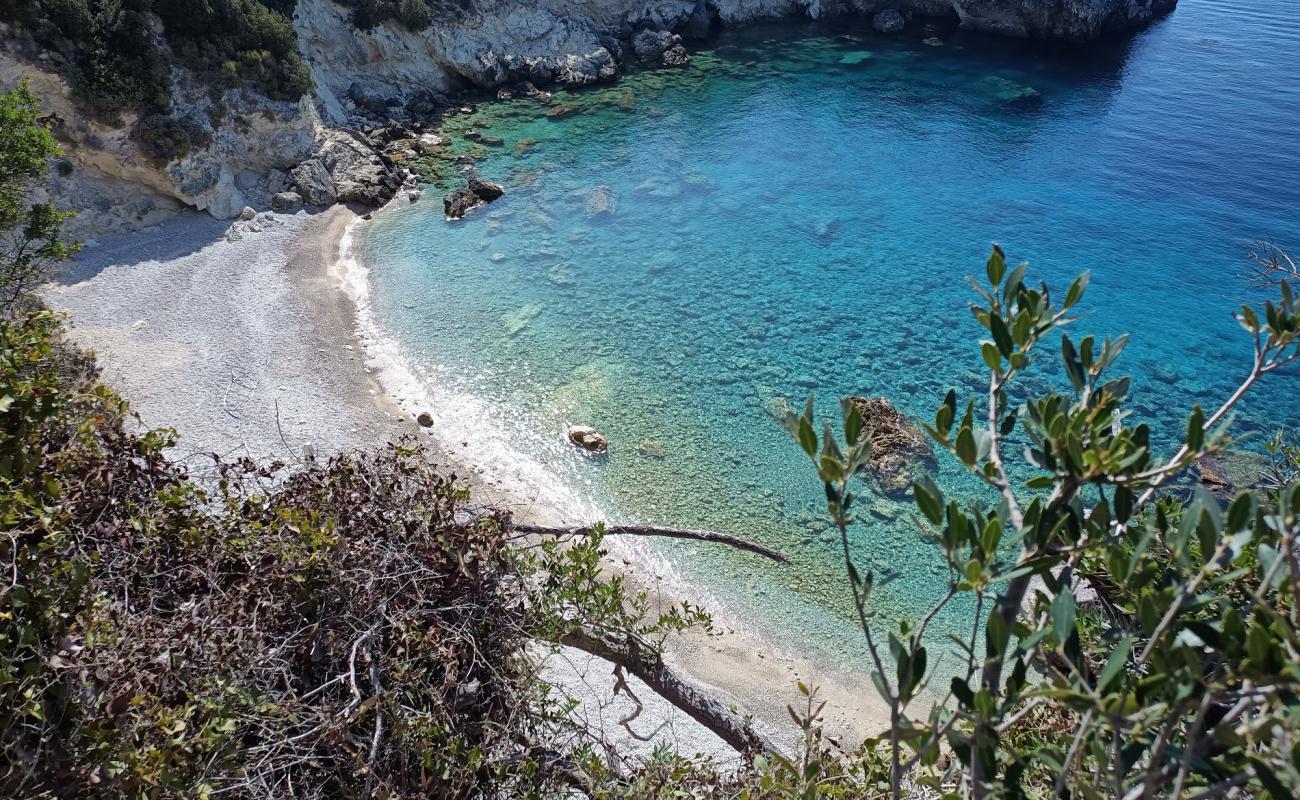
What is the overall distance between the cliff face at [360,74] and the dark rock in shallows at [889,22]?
142 cm

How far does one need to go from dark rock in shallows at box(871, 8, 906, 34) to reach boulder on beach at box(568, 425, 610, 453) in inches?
1537

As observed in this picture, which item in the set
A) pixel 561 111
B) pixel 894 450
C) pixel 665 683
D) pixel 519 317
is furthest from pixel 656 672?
pixel 561 111

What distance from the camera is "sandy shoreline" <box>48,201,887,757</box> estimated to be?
41.5ft

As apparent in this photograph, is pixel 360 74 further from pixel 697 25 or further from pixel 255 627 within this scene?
pixel 255 627

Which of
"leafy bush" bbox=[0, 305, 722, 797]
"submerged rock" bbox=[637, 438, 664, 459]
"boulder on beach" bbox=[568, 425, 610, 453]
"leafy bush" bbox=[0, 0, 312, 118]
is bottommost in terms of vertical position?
"submerged rock" bbox=[637, 438, 664, 459]

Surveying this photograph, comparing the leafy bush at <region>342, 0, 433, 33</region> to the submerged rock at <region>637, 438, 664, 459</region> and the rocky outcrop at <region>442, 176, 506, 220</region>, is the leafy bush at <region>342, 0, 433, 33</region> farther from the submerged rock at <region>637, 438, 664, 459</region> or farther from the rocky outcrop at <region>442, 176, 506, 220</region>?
the submerged rock at <region>637, 438, 664, 459</region>

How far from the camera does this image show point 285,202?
80.0 feet

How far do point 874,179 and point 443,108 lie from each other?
18715mm

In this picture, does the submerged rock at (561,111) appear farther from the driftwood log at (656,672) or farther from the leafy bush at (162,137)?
the driftwood log at (656,672)

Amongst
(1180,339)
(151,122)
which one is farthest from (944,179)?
(151,122)

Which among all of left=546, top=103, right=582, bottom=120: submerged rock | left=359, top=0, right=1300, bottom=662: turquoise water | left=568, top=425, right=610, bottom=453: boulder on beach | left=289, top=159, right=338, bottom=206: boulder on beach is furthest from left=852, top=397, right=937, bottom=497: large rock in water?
left=546, top=103, right=582, bottom=120: submerged rock

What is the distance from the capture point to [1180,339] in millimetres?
21859

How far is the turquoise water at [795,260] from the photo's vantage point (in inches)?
Answer: 648

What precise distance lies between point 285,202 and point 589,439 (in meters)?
14.8
